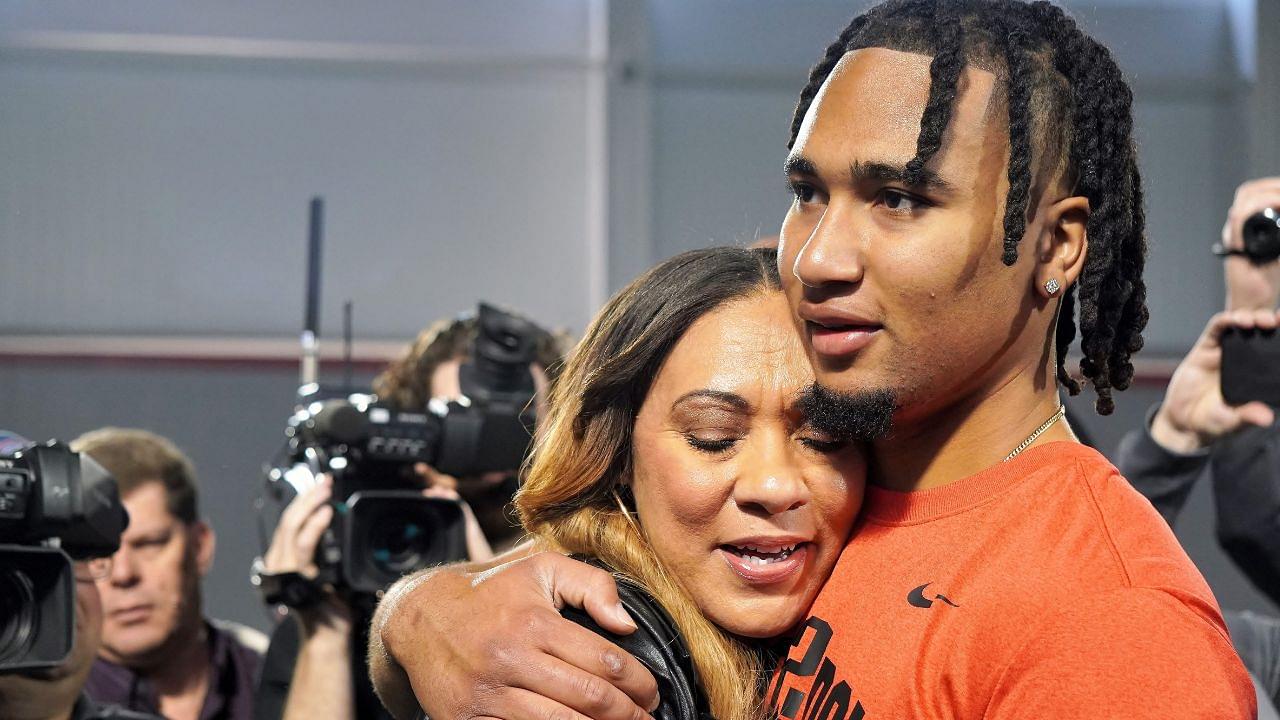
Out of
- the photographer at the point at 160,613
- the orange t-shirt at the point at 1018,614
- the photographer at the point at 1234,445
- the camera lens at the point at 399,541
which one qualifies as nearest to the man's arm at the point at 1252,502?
the photographer at the point at 1234,445

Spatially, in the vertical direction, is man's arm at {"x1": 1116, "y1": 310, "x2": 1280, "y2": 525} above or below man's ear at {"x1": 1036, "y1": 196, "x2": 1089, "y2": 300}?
below

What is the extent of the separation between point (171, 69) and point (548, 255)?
178cm

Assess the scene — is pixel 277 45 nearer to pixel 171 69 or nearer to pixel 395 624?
pixel 171 69

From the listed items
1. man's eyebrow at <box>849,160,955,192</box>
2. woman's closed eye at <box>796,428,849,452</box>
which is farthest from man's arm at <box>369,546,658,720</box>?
man's eyebrow at <box>849,160,955,192</box>

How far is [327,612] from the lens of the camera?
2463mm

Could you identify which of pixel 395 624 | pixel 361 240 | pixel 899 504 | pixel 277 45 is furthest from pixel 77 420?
pixel 899 504

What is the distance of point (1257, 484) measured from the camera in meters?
2.08

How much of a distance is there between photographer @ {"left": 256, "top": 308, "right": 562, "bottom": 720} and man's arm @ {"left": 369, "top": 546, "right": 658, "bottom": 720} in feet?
3.30

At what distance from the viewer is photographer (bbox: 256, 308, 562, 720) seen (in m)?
2.38

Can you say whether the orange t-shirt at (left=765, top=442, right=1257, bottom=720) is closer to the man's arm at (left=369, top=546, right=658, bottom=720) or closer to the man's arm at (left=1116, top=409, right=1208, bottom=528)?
the man's arm at (left=369, top=546, right=658, bottom=720)

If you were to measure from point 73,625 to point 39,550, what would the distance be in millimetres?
104

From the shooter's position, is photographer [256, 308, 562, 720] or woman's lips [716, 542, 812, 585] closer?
woman's lips [716, 542, 812, 585]

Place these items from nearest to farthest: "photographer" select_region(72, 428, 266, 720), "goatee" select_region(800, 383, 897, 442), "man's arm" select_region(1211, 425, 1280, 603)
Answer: "goatee" select_region(800, 383, 897, 442) → "man's arm" select_region(1211, 425, 1280, 603) → "photographer" select_region(72, 428, 266, 720)

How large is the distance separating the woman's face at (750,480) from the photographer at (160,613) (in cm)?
189
